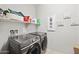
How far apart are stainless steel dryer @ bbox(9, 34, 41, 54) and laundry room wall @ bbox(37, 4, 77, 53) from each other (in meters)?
0.15

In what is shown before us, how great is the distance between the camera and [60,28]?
5.87ft

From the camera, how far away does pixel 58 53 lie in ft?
5.82

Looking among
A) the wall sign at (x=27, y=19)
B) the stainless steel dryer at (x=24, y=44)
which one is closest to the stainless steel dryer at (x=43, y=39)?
the stainless steel dryer at (x=24, y=44)

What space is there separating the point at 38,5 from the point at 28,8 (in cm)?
14

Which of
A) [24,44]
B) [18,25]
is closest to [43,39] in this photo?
[24,44]

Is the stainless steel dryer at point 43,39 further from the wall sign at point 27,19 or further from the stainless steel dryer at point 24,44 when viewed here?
the wall sign at point 27,19

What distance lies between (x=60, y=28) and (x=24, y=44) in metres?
0.50

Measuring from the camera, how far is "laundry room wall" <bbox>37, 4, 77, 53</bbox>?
5.79 feet

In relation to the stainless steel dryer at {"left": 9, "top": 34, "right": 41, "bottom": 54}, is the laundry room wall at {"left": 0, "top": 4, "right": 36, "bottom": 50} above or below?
above

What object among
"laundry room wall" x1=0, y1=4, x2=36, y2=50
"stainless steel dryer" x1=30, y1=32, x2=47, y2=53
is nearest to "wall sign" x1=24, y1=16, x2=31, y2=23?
"laundry room wall" x1=0, y1=4, x2=36, y2=50

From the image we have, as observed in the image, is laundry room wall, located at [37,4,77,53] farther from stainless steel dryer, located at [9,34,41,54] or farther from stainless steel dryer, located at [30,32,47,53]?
stainless steel dryer, located at [9,34,41,54]

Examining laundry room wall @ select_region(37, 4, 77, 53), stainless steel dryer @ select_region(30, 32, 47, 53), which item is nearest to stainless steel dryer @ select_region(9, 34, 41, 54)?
stainless steel dryer @ select_region(30, 32, 47, 53)

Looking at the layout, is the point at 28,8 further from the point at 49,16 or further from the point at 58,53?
the point at 58,53
